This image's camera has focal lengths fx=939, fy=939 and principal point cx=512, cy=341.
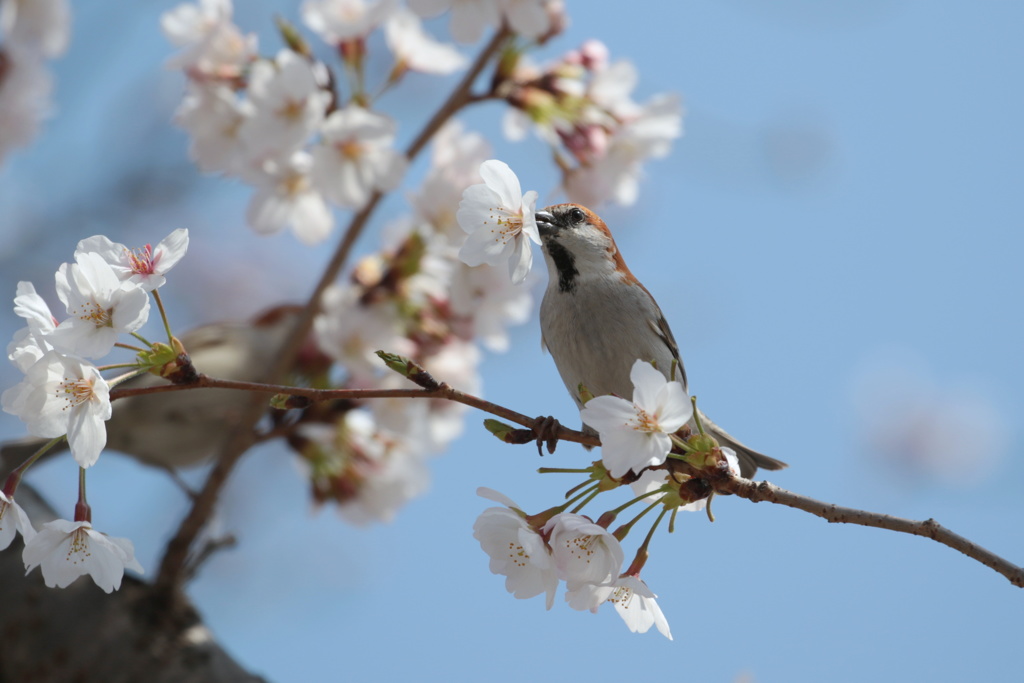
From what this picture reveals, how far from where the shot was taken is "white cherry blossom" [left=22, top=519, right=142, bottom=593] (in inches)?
67.0

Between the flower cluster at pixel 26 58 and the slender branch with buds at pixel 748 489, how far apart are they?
314cm

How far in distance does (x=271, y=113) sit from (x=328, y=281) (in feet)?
2.16

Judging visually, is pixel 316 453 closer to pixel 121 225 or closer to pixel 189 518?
pixel 189 518

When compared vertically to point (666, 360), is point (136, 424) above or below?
below

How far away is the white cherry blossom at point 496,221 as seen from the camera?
1807 mm

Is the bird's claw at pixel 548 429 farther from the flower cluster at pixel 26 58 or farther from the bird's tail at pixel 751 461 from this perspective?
the flower cluster at pixel 26 58

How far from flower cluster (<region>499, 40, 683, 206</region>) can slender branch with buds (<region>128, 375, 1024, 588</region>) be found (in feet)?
6.09

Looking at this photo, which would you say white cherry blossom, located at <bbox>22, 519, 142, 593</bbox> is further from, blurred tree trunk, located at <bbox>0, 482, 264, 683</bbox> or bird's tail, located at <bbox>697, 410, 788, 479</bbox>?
bird's tail, located at <bbox>697, 410, 788, 479</bbox>

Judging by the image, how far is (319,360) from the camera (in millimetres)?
3957

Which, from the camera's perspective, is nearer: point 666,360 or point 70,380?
point 70,380

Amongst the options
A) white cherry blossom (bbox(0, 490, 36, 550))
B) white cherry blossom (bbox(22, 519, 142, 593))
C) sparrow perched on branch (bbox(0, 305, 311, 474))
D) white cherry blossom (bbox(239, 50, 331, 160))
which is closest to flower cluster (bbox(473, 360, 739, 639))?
white cherry blossom (bbox(22, 519, 142, 593))

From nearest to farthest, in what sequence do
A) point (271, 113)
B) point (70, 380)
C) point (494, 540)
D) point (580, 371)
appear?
1. point (70, 380)
2. point (494, 540)
3. point (580, 371)
4. point (271, 113)

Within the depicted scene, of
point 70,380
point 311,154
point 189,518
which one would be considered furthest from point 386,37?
point 70,380

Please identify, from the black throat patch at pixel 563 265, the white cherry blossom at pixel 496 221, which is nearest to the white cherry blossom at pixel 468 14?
the black throat patch at pixel 563 265
